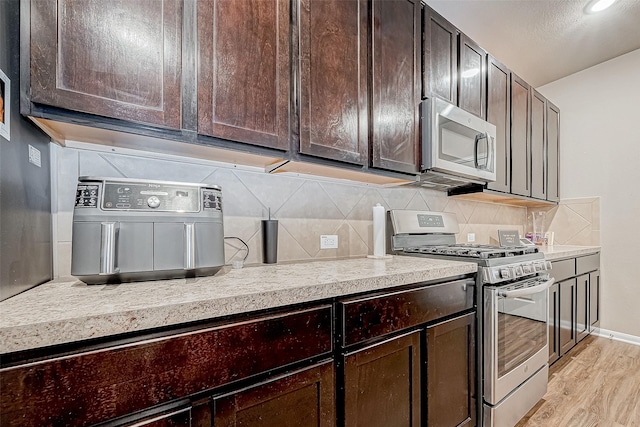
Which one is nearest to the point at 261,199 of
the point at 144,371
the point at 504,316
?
the point at 144,371

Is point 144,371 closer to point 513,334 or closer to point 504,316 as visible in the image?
point 504,316

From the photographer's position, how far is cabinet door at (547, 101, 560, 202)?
9.78ft

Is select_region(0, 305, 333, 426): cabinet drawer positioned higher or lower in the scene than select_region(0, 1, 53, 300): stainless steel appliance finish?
lower

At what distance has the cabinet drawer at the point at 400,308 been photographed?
3.29 feet

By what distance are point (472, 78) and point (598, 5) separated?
1039 mm

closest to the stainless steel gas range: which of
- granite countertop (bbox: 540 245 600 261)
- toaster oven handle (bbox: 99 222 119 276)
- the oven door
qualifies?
the oven door

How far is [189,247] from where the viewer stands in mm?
958

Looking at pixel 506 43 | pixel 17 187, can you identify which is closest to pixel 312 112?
pixel 17 187

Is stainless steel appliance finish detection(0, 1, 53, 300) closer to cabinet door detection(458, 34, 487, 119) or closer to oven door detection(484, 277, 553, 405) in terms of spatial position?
oven door detection(484, 277, 553, 405)

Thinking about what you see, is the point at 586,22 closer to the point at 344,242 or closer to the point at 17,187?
the point at 344,242

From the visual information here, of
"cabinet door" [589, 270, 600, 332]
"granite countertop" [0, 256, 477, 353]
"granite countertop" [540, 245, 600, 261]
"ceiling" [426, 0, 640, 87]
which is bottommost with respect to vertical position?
"cabinet door" [589, 270, 600, 332]

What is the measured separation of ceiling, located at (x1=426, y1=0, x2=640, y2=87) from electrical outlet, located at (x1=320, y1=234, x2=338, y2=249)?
1.76 metres

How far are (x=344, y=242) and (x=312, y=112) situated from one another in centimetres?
80

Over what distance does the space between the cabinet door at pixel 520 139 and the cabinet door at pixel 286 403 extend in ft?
7.68
